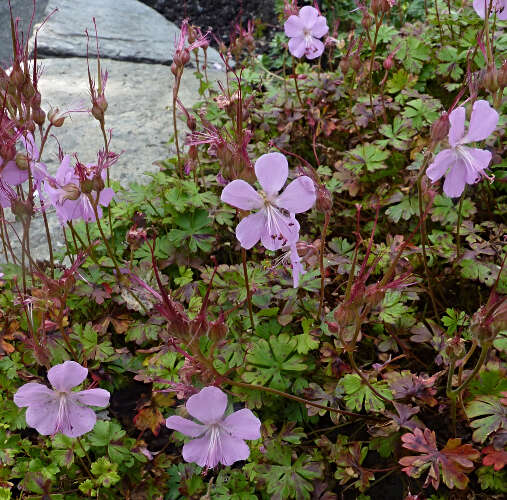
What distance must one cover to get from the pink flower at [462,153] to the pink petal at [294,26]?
1.57 m

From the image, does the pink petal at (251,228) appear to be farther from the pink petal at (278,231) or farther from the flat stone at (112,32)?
the flat stone at (112,32)

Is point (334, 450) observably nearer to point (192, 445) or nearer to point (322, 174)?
point (192, 445)

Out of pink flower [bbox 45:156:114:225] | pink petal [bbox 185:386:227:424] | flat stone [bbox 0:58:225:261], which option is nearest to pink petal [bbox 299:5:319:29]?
flat stone [bbox 0:58:225:261]

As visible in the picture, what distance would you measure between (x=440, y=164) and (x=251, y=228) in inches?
19.6

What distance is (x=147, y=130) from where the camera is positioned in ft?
11.6

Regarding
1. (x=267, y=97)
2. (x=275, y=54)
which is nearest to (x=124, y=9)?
(x=275, y=54)

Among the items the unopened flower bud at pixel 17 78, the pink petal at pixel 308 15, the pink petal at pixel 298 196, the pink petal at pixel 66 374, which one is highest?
the pink petal at pixel 308 15

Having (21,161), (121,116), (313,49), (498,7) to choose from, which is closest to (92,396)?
(21,161)

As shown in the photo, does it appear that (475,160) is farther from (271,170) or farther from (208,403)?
(208,403)

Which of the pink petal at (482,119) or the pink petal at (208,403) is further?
the pink petal at (482,119)

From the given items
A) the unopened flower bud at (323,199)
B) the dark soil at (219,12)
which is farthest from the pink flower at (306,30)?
the dark soil at (219,12)

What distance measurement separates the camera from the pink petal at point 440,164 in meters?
1.38

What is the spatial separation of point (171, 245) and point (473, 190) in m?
1.31

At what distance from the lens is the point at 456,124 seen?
4.42ft
